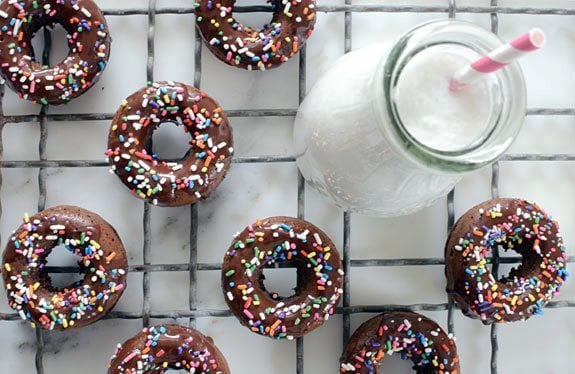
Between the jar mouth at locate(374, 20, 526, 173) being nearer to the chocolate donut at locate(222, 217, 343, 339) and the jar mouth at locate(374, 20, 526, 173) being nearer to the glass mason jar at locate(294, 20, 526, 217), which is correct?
the glass mason jar at locate(294, 20, 526, 217)

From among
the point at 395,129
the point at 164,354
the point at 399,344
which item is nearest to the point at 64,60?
the point at 164,354

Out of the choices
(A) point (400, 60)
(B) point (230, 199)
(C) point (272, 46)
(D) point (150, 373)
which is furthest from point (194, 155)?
(A) point (400, 60)

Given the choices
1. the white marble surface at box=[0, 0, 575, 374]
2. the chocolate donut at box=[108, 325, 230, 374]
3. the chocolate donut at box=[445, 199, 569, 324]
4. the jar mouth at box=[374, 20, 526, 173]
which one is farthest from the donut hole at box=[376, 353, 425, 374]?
the jar mouth at box=[374, 20, 526, 173]

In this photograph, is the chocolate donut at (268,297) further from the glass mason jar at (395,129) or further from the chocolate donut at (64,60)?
the chocolate donut at (64,60)

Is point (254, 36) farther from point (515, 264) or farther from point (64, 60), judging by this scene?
point (515, 264)

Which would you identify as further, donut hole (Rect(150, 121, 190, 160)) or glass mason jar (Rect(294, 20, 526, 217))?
donut hole (Rect(150, 121, 190, 160))

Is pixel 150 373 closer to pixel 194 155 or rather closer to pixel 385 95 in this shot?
pixel 194 155
